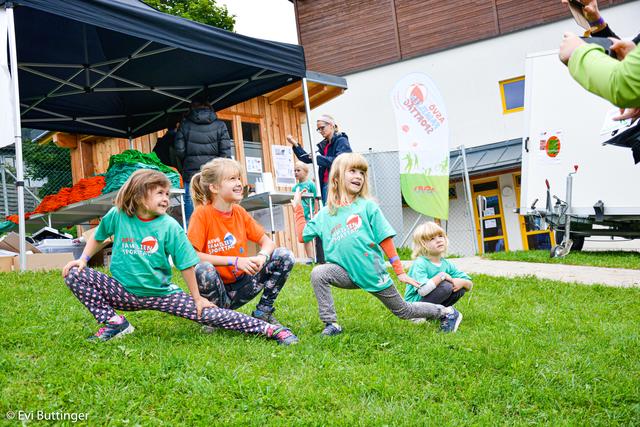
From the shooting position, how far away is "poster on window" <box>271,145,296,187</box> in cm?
1258

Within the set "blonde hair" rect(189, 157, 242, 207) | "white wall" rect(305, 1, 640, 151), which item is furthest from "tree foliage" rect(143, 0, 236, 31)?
"blonde hair" rect(189, 157, 242, 207)

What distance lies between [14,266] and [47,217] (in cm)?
325

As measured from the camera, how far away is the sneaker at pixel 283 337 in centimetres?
366

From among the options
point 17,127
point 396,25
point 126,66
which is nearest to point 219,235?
point 17,127

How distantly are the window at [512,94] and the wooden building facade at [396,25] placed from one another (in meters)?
1.63

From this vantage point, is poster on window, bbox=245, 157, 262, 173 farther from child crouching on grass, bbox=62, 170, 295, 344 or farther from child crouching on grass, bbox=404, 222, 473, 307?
child crouching on grass, bbox=62, 170, 295, 344

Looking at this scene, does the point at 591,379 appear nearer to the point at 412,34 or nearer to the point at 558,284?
the point at 558,284

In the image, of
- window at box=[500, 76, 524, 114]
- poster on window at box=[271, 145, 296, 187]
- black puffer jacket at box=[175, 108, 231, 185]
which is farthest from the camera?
window at box=[500, 76, 524, 114]

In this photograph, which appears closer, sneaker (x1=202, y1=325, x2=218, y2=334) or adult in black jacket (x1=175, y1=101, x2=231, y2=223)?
sneaker (x1=202, y1=325, x2=218, y2=334)

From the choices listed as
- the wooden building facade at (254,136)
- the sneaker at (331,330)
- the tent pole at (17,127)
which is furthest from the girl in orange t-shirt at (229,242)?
the wooden building facade at (254,136)

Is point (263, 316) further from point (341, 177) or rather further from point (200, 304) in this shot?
point (341, 177)

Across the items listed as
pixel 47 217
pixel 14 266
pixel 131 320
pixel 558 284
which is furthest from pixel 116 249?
pixel 47 217

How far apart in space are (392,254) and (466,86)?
666 inches

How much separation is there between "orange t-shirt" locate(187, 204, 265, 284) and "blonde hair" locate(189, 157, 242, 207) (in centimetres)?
8
